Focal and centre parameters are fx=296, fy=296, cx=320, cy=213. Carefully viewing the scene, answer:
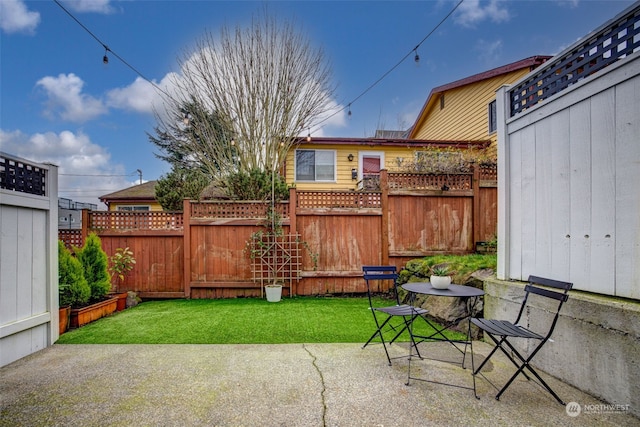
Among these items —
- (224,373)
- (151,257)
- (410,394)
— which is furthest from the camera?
(151,257)

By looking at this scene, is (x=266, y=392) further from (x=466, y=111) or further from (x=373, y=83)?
(x=466, y=111)

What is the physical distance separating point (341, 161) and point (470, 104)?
4774 millimetres

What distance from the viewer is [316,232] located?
6238mm

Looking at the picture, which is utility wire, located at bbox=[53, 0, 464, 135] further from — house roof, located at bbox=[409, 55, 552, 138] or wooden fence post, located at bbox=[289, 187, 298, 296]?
house roof, located at bbox=[409, 55, 552, 138]

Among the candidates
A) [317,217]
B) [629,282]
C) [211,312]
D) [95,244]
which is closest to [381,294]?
[317,217]

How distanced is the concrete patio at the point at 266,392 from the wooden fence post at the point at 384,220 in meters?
2.92

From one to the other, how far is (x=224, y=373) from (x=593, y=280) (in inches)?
133

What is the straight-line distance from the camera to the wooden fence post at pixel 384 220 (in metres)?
6.22

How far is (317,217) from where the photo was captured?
20.4 ft

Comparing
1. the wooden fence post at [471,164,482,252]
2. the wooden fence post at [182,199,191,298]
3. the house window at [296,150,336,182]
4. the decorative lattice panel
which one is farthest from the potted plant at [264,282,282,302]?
the house window at [296,150,336,182]

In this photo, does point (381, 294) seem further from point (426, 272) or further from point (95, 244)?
point (95, 244)

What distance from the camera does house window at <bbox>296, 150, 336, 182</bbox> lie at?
935 centimetres

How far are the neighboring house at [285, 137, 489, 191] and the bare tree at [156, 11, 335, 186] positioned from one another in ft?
2.66

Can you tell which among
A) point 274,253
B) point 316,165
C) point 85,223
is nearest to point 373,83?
point 316,165
